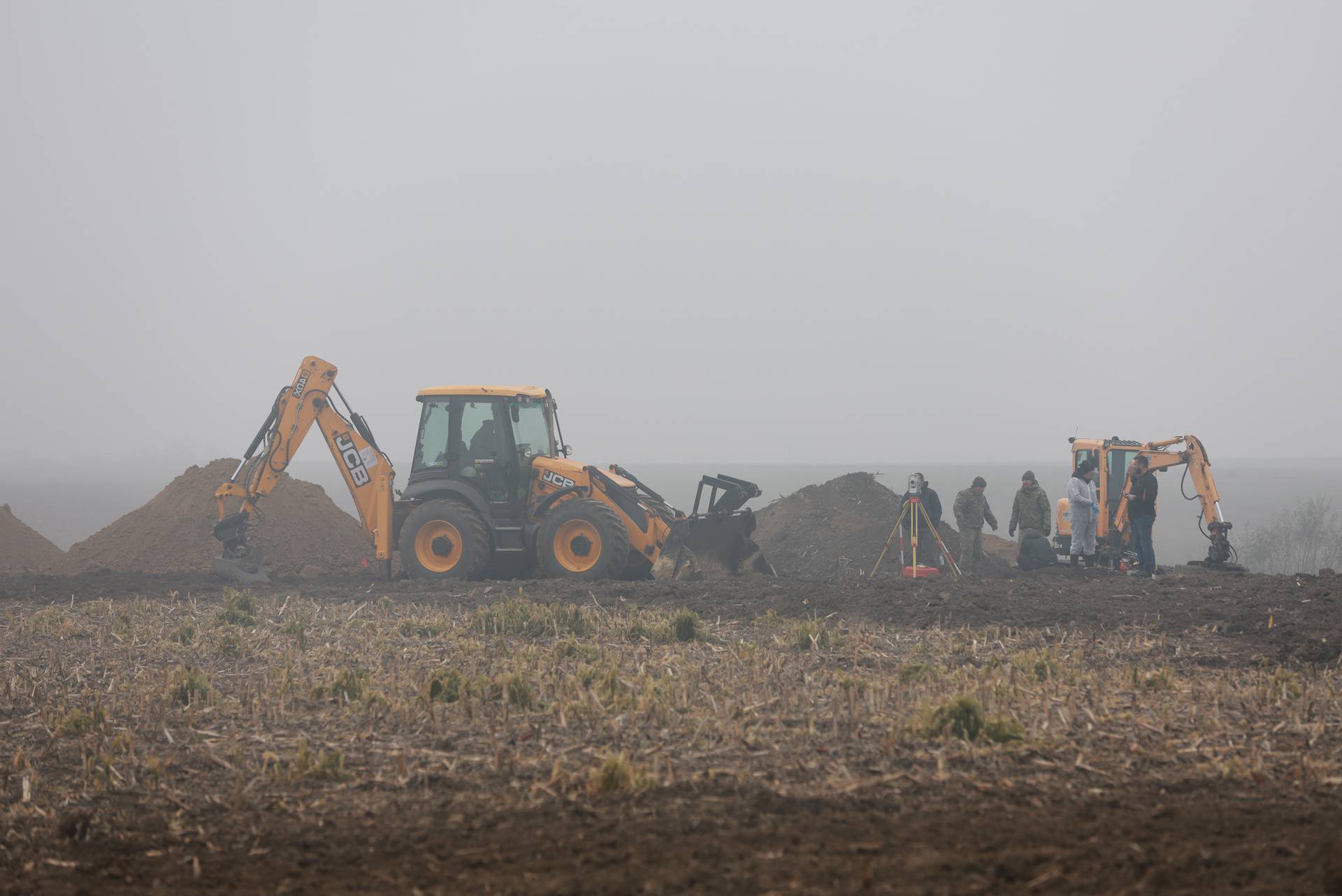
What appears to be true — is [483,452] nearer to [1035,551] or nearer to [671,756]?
[1035,551]

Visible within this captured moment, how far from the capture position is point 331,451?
16625 millimetres

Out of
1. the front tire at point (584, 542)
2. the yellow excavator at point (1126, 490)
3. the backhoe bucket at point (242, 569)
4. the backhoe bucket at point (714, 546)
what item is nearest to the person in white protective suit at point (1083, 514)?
the yellow excavator at point (1126, 490)

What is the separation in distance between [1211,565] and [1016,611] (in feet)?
25.0

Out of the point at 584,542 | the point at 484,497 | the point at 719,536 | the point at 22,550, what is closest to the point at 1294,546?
the point at 719,536

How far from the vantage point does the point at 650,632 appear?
11281 millimetres

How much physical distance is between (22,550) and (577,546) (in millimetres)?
11550

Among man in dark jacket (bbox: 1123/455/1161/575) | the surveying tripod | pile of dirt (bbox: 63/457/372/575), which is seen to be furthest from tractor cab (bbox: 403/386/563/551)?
man in dark jacket (bbox: 1123/455/1161/575)

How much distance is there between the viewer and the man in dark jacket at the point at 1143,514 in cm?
1723

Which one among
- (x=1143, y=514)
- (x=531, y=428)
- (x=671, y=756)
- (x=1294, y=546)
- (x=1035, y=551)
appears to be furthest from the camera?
(x=1294, y=546)

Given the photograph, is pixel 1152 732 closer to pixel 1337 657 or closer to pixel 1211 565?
pixel 1337 657

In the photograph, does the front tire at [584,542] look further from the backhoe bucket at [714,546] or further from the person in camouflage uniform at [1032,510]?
the person in camouflage uniform at [1032,510]

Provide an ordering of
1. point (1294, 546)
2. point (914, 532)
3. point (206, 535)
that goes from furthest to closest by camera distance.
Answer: point (1294, 546)
point (206, 535)
point (914, 532)

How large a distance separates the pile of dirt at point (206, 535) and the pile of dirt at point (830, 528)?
803cm

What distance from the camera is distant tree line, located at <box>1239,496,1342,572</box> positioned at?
33.3m
